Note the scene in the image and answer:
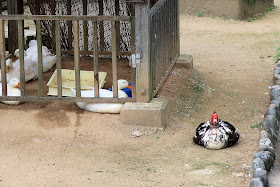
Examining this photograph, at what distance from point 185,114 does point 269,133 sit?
1.34m

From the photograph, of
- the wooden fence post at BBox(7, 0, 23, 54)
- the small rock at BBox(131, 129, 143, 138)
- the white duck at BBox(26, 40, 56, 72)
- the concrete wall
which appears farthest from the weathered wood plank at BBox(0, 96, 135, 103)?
the concrete wall

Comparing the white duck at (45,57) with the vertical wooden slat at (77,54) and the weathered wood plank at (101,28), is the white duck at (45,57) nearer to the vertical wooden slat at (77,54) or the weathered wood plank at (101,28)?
the weathered wood plank at (101,28)

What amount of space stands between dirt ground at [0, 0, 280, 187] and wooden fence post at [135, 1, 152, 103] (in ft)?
1.44

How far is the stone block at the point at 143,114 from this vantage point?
6992mm

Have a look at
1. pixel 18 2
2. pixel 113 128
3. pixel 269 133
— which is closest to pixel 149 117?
pixel 113 128

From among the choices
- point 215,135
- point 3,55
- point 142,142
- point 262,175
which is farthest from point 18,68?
point 262,175

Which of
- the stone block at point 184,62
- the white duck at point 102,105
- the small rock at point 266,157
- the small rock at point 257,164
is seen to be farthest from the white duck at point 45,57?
Result: the small rock at point 257,164

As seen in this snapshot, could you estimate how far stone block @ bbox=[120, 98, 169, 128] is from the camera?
6992 millimetres

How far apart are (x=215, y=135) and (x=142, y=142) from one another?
2.78 ft

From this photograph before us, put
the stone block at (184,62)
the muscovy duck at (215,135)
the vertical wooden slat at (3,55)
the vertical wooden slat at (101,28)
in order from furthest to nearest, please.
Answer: the stone block at (184,62) < the vertical wooden slat at (101,28) < the vertical wooden slat at (3,55) < the muscovy duck at (215,135)

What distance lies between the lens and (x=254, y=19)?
1480 centimetres

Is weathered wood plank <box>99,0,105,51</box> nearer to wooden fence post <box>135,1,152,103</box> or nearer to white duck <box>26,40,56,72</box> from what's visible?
white duck <box>26,40,56,72</box>

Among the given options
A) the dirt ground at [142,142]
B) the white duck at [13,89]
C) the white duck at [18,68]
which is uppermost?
the white duck at [18,68]

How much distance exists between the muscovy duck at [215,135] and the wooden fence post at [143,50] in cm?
86
